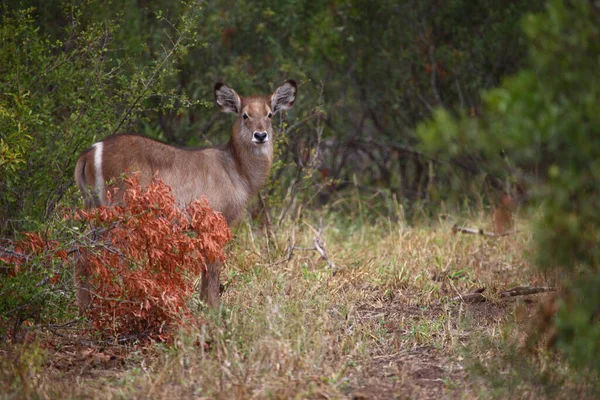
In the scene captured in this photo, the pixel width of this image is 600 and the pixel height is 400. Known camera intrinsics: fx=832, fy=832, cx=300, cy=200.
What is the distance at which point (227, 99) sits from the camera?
7.30 meters

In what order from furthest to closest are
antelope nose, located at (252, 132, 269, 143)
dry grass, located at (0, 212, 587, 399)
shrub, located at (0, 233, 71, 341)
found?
antelope nose, located at (252, 132, 269, 143)
shrub, located at (0, 233, 71, 341)
dry grass, located at (0, 212, 587, 399)

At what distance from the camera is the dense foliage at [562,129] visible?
3467 millimetres

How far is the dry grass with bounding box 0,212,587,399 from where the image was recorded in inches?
178

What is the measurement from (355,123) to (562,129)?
7.79 meters

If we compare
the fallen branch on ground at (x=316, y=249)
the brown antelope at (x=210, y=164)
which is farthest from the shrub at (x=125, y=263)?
the fallen branch on ground at (x=316, y=249)

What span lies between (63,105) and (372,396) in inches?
166

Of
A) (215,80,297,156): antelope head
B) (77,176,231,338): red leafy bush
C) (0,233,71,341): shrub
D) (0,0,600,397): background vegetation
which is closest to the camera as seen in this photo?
(0,0,600,397): background vegetation

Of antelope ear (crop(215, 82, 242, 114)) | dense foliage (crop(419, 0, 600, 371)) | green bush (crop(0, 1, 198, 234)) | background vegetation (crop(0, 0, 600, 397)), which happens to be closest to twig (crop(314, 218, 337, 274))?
background vegetation (crop(0, 0, 600, 397))

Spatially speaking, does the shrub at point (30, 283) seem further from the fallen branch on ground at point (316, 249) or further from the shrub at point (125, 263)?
the fallen branch on ground at point (316, 249)

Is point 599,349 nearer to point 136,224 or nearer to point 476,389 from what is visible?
point 476,389

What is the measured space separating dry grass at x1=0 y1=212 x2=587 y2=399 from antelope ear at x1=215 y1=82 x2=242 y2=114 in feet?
4.21

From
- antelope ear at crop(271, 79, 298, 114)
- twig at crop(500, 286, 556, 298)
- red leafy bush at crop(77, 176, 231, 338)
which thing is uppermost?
antelope ear at crop(271, 79, 298, 114)

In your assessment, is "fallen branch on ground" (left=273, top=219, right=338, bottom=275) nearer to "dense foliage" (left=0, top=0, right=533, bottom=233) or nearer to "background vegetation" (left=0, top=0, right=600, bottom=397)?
"background vegetation" (left=0, top=0, right=600, bottom=397)

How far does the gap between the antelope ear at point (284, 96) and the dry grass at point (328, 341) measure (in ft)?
4.02
